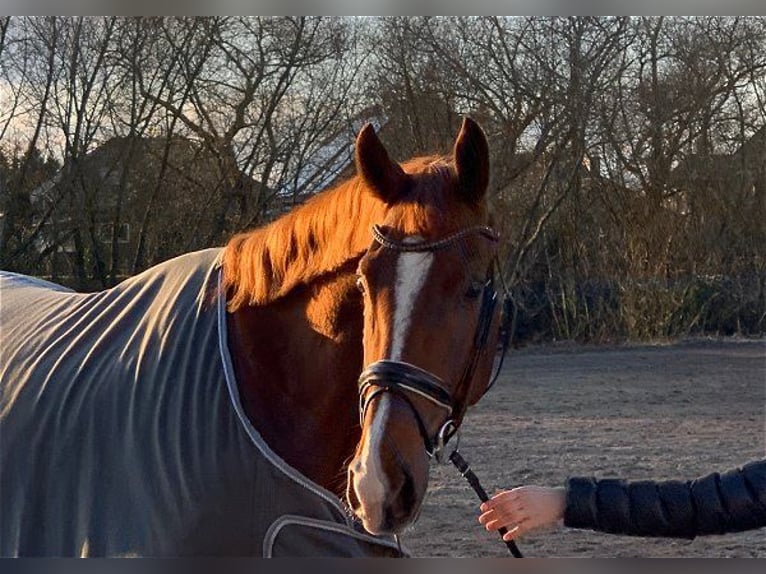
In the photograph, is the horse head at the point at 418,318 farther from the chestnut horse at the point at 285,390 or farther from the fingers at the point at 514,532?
the fingers at the point at 514,532

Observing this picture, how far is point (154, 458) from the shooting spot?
6.02ft

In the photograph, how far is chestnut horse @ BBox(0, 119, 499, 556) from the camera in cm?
172

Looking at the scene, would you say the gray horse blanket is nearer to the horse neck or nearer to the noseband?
the horse neck

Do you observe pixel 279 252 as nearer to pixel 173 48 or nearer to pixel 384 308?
pixel 384 308

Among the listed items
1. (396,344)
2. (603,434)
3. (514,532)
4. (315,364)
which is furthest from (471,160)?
(603,434)

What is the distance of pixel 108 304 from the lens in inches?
87.7

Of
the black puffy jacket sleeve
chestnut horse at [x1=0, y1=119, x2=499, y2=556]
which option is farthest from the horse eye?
the black puffy jacket sleeve

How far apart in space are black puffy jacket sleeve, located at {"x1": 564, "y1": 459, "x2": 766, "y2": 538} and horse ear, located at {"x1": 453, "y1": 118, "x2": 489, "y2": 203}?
721 millimetres

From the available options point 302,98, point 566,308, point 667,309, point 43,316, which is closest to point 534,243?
point 566,308

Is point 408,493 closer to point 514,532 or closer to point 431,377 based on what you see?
point 431,377

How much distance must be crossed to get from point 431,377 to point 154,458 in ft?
2.06

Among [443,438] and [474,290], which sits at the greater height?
[474,290]

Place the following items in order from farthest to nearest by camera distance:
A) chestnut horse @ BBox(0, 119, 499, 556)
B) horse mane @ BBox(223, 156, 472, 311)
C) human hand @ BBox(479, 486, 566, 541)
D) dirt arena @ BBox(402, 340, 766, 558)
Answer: dirt arena @ BBox(402, 340, 766, 558)
human hand @ BBox(479, 486, 566, 541)
horse mane @ BBox(223, 156, 472, 311)
chestnut horse @ BBox(0, 119, 499, 556)

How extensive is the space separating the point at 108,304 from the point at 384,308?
2.89 ft
